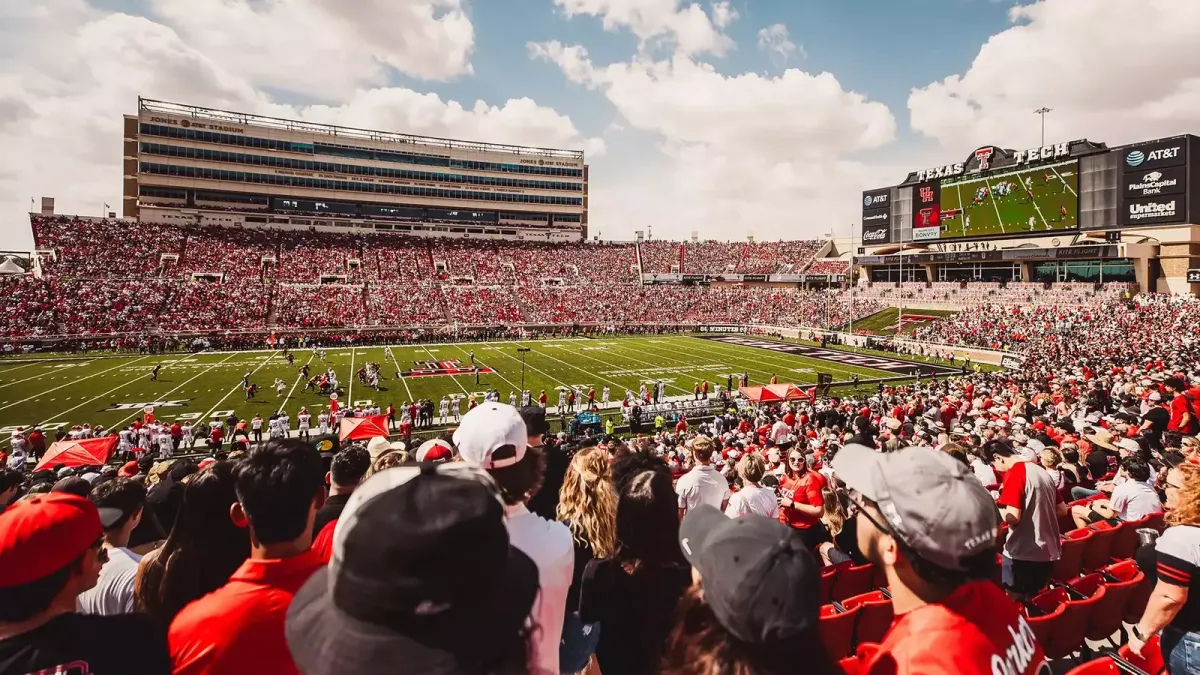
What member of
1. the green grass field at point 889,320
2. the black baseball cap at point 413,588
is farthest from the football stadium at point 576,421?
the green grass field at point 889,320

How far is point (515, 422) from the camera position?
2969mm

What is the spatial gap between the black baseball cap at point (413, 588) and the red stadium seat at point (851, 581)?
4.38 metres

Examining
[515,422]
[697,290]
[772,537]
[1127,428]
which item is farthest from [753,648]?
[697,290]

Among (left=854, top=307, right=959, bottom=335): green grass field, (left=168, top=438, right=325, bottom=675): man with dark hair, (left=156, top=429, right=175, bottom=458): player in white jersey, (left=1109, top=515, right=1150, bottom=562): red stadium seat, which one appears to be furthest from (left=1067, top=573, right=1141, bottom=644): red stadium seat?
(left=854, top=307, right=959, bottom=335): green grass field

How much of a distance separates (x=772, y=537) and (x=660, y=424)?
1907 cm

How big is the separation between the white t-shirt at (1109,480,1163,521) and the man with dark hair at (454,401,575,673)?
6.65m

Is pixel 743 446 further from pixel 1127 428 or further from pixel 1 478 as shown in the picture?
pixel 1 478

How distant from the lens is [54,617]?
1.92 m

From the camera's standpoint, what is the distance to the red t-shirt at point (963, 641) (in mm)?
1727

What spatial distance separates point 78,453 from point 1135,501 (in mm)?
17943

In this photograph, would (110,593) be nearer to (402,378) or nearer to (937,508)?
(937,508)

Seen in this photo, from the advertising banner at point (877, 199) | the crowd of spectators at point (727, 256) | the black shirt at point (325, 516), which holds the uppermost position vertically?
the advertising banner at point (877, 199)

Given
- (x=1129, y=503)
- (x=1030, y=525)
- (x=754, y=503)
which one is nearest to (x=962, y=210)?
(x=1129, y=503)

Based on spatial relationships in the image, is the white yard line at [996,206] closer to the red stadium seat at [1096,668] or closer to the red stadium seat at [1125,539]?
the red stadium seat at [1125,539]
